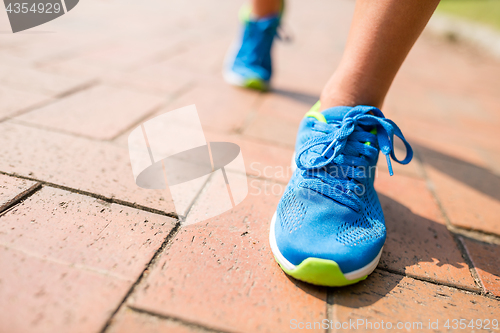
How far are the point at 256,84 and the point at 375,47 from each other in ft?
3.67

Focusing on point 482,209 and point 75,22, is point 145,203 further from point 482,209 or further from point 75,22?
point 75,22

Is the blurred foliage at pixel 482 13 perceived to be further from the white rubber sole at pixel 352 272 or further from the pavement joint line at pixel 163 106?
the white rubber sole at pixel 352 272

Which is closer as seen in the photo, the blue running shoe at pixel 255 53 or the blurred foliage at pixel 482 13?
the blue running shoe at pixel 255 53

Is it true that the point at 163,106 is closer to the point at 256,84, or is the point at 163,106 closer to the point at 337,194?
the point at 256,84

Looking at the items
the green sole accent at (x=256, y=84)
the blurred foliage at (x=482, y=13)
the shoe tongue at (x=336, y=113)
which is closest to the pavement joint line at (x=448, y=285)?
the shoe tongue at (x=336, y=113)

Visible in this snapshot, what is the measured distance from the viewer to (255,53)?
6.64 ft

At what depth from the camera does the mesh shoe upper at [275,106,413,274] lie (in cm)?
80

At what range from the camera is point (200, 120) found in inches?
62.6

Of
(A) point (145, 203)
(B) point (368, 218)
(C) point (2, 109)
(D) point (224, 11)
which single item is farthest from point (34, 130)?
(D) point (224, 11)

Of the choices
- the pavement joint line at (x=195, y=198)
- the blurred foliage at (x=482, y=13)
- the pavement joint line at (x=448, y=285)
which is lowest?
the blurred foliage at (x=482, y=13)

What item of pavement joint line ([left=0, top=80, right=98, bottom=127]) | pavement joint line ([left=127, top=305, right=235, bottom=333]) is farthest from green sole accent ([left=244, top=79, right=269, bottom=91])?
pavement joint line ([left=127, top=305, right=235, bottom=333])

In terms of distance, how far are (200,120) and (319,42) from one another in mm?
2797

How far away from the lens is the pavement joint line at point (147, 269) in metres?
0.65

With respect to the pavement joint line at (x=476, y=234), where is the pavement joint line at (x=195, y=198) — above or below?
above
